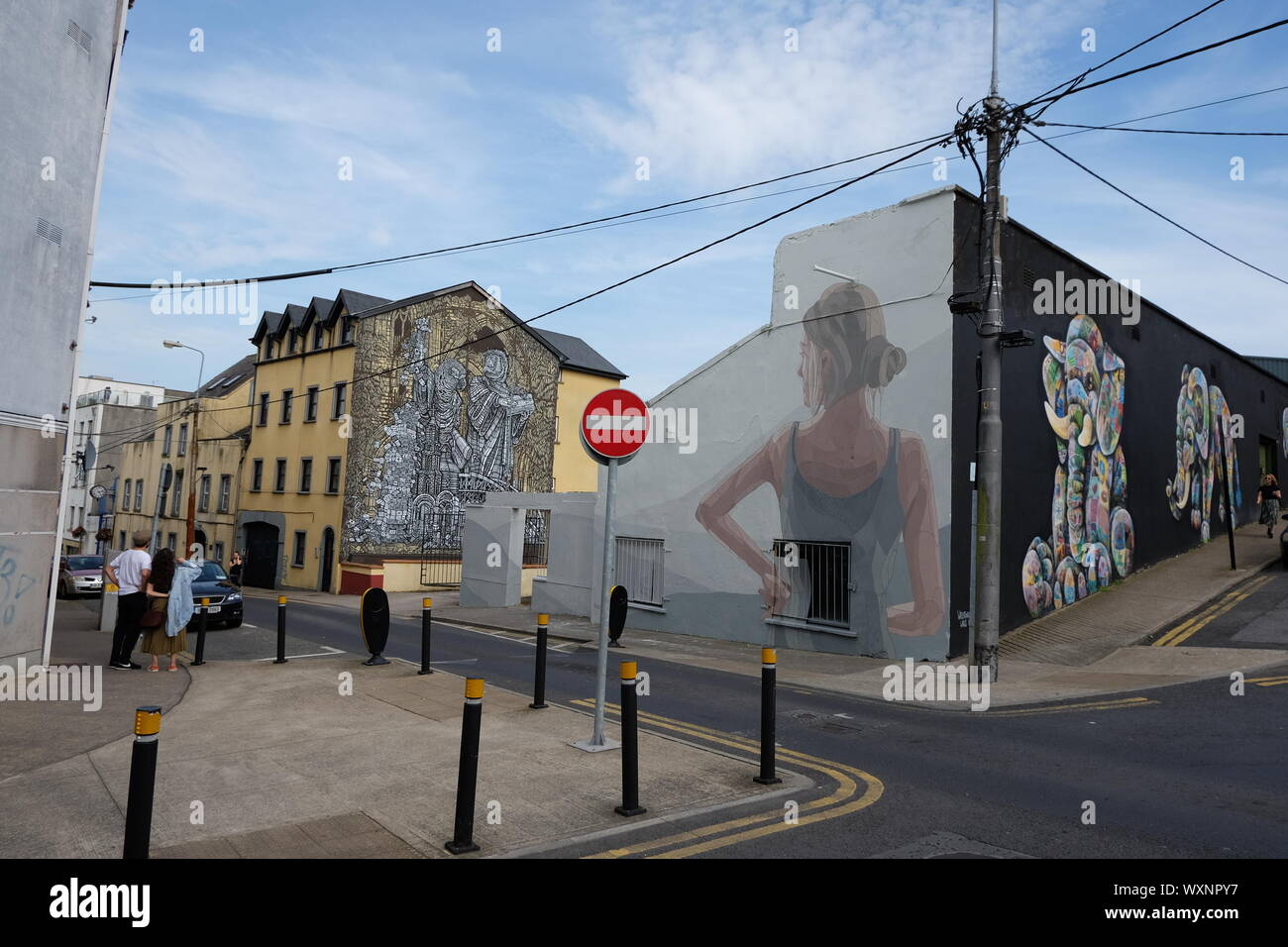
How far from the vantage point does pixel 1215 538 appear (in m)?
23.9

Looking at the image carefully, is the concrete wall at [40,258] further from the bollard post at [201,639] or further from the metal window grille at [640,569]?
the metal window grille at [640,569]

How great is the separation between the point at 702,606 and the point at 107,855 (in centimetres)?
1359

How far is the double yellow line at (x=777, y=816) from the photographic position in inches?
210

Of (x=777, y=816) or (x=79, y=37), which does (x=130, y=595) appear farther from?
(x=777, y=816)

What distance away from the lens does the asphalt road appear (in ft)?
17.8

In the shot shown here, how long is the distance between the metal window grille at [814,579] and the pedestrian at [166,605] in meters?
10.0

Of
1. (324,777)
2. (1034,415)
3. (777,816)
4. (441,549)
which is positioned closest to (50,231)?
(324,777)

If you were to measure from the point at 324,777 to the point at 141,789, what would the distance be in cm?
277

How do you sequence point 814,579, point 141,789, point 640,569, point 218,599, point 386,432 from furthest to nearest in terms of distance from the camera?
point 386,432
point 640,569
point 218,599
point 814,579
point 141,789

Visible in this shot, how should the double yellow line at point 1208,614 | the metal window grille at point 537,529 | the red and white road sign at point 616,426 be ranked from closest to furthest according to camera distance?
1. the red and white road sign at point 616,426
2. the double yellow line at point 1208,614
3. the metal window grille at point 537,529

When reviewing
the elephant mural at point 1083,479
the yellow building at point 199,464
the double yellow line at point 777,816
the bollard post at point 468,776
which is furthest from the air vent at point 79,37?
the yellow building at point 199,464

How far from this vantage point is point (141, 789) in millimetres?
4090
